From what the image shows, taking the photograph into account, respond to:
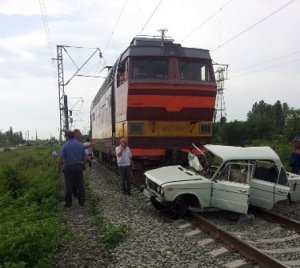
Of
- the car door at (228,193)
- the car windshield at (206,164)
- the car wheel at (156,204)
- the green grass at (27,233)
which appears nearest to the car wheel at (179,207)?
the car door at (228,193)

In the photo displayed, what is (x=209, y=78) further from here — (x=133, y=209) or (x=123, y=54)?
(x=133, y=209)

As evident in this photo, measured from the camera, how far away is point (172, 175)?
1060cm

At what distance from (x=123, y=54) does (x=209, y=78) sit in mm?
2781

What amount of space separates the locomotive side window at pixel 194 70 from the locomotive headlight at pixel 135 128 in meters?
1.90

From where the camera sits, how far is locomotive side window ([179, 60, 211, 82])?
45.9 ft

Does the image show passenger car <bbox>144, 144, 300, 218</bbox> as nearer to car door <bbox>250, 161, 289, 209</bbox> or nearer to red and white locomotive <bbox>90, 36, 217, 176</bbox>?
car door <bbox>250, 161, 289, 209</bbox>

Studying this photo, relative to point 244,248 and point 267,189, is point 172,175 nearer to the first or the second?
point 267,189

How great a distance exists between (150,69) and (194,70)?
1344 millimetres

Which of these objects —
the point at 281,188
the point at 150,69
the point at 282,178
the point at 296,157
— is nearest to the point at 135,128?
the point at 150,69

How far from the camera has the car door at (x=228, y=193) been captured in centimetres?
936

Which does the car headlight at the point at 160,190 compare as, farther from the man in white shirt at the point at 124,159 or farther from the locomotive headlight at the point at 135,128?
the locomotive headlight at the point at 135,128

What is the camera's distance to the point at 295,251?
23.8 ft

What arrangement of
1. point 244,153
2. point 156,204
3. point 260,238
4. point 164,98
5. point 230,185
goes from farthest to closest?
point 164,98
point 156,204
point 244,153
point 230,185
point 260,238

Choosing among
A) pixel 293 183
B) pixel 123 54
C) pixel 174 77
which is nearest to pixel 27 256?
pixel 293 183
